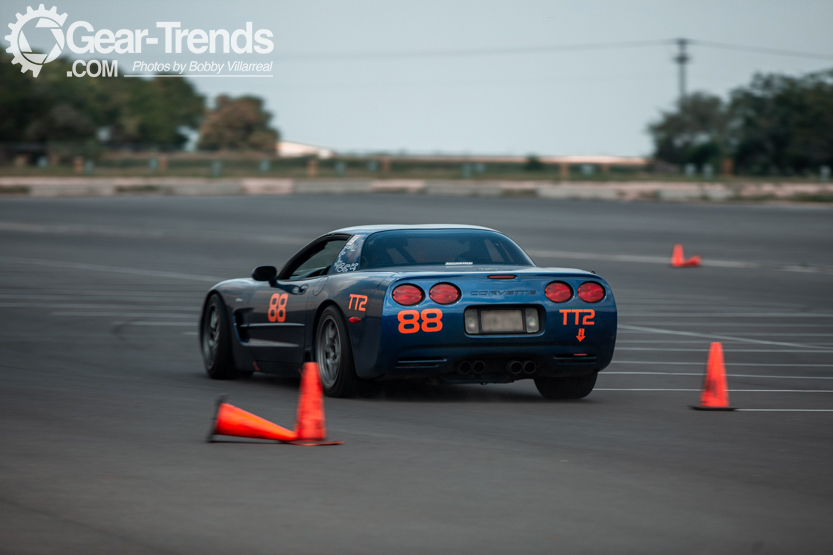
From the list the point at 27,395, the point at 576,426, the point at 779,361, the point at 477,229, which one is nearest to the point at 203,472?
the point at 576,426

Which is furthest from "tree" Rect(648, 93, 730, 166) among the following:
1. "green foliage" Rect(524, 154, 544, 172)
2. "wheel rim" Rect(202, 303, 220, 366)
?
"wheel rim" Rect(202, 303, 220, 366)

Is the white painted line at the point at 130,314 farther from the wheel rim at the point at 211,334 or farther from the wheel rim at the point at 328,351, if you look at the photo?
the wheel rim at the point at 328,351

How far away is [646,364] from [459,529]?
20.3 ft

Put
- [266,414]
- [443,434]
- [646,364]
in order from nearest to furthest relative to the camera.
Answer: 1. [443,434]
2. [266,414]
3. [646,364]

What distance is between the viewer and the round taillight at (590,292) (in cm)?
801

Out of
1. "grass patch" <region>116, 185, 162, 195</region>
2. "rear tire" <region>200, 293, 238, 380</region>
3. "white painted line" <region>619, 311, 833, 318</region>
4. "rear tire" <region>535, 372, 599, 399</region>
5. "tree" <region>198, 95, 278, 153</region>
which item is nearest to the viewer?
"rear tire" <region>535, 372, 599, 399</region>

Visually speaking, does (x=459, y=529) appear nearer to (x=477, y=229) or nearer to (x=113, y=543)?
(x=113, y=543)

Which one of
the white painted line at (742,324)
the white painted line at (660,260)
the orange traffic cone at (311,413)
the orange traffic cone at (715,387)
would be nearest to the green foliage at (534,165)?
the white painted line at (660,260)

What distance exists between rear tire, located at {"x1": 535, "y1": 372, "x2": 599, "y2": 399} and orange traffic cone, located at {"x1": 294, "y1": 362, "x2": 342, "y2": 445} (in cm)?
249

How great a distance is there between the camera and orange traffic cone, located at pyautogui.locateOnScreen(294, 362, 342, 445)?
623 centimetres

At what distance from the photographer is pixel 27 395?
26.7 feet

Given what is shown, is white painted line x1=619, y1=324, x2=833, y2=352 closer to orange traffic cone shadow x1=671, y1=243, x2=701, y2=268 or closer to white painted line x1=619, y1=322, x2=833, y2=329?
white painted line x1=619, y1=322, x2=833, y2=329

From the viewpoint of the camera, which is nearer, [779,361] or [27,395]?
[27,395]

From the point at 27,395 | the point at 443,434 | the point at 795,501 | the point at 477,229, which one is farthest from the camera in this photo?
the point at 477,229
